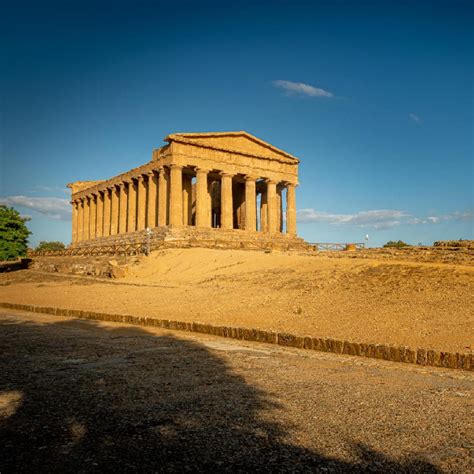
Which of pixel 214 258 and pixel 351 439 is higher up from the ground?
pixel 214 258

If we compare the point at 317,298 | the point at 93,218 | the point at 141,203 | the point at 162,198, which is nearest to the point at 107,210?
the point at 93,218

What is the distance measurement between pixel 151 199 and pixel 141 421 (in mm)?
41729

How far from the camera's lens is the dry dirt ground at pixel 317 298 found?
9.75 metres

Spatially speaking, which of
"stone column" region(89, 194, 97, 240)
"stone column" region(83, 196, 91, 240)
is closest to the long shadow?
"stone column" region(89, 194, 97, 240)

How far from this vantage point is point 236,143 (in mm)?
46062

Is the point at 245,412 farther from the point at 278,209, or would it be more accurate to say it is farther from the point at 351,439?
the point at 278,209

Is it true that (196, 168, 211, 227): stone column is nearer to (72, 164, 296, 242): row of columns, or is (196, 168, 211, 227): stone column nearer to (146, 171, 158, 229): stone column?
(72, 164, 296, 242): row of columns

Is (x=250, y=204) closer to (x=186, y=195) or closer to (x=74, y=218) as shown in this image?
(x=186, y=195)

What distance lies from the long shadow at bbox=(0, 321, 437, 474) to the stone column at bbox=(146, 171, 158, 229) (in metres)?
37.6

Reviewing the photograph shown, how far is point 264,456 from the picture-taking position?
346cm

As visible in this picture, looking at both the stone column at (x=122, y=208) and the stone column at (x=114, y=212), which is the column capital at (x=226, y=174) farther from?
the stone column at (x=114, y=212)

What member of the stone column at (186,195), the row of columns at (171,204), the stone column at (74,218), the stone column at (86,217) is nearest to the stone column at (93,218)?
the row of columns at (171,204)

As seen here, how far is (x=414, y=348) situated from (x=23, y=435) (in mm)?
6221

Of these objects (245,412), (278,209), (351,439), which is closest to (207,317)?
(245,412)
